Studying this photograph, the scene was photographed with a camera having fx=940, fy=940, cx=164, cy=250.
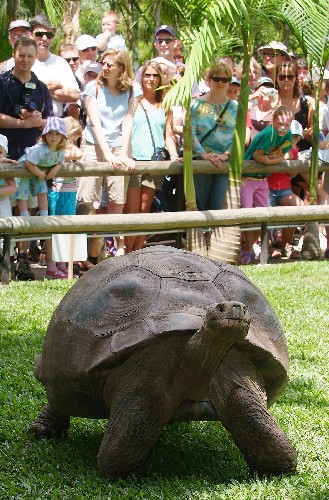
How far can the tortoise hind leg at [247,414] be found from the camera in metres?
3.54

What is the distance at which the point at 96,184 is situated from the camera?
31.2ft

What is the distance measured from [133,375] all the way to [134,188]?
6.27m

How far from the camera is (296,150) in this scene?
10867 mm

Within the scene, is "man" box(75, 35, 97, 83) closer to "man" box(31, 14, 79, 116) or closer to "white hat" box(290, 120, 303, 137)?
"man" box(31, 14, 79, 116)

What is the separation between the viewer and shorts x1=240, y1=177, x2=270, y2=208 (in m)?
10.3

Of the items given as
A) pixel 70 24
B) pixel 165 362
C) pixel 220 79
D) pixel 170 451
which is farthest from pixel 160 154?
pixel 70 24

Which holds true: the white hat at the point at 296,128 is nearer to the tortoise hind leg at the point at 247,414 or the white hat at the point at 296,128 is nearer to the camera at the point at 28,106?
the camera at the point at 28,106

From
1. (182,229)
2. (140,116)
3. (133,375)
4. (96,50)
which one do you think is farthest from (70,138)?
(133,375)

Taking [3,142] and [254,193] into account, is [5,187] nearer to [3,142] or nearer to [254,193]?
[3,142]

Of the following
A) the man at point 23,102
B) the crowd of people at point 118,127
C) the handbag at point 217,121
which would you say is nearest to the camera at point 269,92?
the crowd of people at point 118,127

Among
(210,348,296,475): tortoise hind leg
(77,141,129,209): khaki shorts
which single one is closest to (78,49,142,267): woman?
(77,141,129,209): khaki shorts

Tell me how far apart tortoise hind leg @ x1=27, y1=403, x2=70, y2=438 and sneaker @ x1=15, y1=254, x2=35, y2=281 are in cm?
460

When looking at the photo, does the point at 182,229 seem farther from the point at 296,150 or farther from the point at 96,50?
the point at 96,50

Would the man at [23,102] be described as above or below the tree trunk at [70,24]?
below
